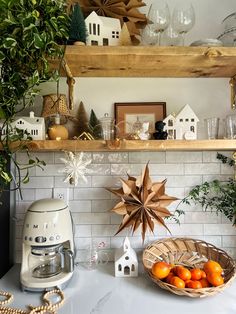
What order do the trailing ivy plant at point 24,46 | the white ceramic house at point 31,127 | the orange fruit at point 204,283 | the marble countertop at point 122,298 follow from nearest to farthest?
the trailing ivy plant at point 24,46
the marble countertop at point 122,298
the orange fruit at point 204,283
the white ceramic house at point 31,127

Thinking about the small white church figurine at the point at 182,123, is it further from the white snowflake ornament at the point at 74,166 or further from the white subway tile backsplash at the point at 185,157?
the white snowflake ornament at the point at 74,166

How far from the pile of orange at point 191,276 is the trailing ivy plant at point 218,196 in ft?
1.08

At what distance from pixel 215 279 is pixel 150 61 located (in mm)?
985

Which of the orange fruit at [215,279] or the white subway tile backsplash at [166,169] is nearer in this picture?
the orange fruit at [215,279]

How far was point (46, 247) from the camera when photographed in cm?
105

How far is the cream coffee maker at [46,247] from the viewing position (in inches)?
40.4

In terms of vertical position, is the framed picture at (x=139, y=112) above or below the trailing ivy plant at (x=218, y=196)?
above

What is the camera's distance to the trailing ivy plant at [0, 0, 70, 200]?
0.81 m

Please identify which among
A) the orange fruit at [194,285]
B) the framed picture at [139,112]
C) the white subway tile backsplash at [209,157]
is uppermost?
the framed picture at [139,112]

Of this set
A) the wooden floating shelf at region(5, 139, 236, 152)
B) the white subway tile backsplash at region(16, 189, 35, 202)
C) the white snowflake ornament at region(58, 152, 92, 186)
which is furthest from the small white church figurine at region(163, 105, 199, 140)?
the white subway tile backsplash at region(16, 189, 35, 202)

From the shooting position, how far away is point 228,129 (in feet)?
3.99

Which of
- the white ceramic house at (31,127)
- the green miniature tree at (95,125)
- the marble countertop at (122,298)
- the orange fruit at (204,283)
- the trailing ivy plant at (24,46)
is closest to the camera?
the trailing ivy plant at (24,46)

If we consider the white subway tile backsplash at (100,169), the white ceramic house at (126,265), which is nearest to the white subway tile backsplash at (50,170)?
the white subway tile backsplash at (100,169)

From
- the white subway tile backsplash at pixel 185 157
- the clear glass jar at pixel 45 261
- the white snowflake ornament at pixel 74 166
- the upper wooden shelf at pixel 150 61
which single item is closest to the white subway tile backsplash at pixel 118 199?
the white subway tile backsplash at pixel 185 157
